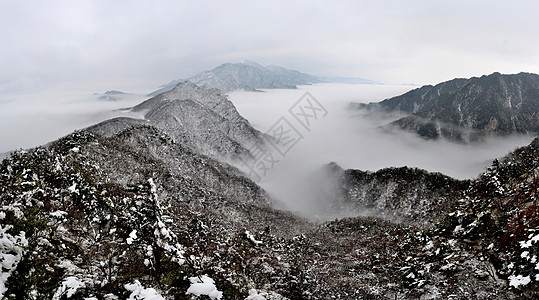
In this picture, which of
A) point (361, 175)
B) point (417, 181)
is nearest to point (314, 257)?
point (417, 181)

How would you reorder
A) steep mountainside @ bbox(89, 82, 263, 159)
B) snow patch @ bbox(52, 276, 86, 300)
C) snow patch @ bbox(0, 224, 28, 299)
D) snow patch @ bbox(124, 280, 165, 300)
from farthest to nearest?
steep mountainside @ bbox(89, 82, 263, 159) → snow patch @ bbox(124, 280, 165, 300) → snow patch @ bbox(52, 276, 86, 300) → snow patch @ bbox(0, 224, 28, 299)

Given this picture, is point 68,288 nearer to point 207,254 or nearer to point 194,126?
point 207,254

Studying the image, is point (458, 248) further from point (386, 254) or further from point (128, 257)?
point (128, 257)

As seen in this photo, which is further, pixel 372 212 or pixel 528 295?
pixel 372 212

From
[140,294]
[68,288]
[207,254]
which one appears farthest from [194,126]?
[140,294]

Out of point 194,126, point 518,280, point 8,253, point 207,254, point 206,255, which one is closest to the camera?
point 8,253

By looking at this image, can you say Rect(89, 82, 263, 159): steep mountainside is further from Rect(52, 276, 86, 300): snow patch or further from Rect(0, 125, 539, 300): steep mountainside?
Rect(52, 276, 86, 300): snow patch

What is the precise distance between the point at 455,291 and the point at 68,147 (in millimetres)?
58677

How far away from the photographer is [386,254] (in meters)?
28.4

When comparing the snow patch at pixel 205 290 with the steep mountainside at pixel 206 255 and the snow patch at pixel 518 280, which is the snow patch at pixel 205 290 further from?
the snow patch at pixel 518 280

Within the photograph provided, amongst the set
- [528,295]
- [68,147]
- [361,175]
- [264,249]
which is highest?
[68,147]

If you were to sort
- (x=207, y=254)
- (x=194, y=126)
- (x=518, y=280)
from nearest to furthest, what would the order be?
(x=518, y=280)
(x=207, y=254)
(x=194, y=126)

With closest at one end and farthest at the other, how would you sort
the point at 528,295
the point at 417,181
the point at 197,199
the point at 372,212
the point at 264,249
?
the point at 528,295, the point at 264,249, the point at 197,199, the point at 417,181, the point at 372,212

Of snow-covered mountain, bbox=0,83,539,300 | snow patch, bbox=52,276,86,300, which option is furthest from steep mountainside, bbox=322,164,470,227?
snow patch, bbox=52,276,86,300
